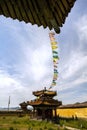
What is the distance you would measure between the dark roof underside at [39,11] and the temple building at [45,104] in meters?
45.8

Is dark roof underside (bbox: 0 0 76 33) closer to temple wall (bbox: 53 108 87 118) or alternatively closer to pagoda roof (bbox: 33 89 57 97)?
pagoda roof (bbox: 33 89 57 97)

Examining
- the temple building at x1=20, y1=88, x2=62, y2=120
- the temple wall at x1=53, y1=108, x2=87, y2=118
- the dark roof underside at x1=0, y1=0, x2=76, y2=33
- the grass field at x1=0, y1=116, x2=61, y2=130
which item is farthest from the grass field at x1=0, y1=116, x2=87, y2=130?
the dark roof underside at x1=0, y1=0, x2=76, y2=33

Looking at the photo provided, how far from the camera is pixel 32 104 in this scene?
50.6 meters

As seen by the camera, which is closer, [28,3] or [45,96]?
[28,3]

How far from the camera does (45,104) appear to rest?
48.7 metres

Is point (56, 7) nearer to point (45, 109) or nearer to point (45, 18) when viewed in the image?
point (45, 18)

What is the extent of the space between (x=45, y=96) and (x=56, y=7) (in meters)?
49.8

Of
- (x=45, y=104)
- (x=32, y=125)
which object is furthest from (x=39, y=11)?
(x=45, y=104)

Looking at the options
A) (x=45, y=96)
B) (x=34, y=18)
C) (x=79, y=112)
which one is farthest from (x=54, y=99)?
(x=34, y=18)

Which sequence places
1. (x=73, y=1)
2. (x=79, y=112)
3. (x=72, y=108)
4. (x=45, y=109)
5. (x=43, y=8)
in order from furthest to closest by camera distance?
1. (x=72, y=108)
2. (x=79, y=112)
3. (x=45, y=109)
4. (x=43, y=8)
5. (x=73, y=1)

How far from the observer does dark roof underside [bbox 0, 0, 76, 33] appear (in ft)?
10.2

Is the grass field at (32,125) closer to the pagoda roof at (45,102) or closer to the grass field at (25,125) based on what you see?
the grass field at (25,125)

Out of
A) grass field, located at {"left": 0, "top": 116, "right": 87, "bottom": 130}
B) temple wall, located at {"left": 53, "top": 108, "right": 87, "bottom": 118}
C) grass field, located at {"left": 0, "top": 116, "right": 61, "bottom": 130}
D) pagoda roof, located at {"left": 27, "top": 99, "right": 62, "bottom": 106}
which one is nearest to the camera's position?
grass field, located at {"left": 0, "top": 116, "right": 61, "bottom": 130}

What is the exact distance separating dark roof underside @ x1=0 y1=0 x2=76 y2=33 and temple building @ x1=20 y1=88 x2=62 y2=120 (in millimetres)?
45752
